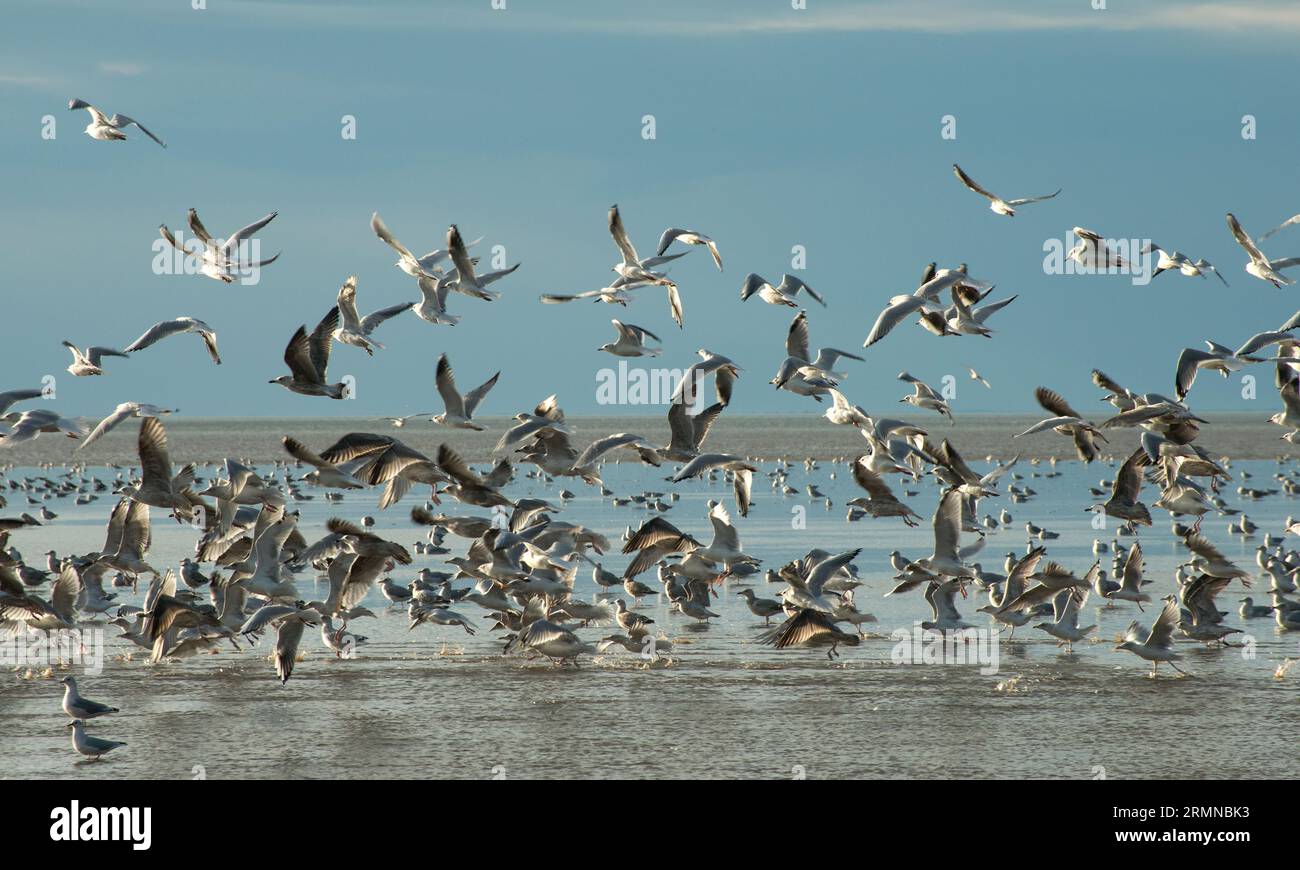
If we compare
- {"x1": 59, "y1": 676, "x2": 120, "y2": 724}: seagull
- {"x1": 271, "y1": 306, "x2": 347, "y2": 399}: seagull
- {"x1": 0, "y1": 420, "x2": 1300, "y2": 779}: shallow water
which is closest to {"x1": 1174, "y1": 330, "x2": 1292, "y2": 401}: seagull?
{"x1": 0, "y1": 420, "x2": 1300, "y2": 779}: shallow water

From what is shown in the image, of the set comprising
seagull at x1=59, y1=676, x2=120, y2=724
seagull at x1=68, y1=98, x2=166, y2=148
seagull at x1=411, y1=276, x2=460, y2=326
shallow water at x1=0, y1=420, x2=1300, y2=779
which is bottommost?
shallow water at x1=0, y1=420, x2=1300, y2=779

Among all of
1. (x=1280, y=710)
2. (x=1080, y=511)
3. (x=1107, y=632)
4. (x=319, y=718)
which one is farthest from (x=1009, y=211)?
(x=1080, y=511)

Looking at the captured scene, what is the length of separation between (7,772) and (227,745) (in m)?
1.76

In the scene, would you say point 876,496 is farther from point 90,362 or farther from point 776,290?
point 90,362

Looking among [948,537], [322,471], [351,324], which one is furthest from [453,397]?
[948,537]

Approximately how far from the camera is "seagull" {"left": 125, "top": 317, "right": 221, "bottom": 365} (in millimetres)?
16219

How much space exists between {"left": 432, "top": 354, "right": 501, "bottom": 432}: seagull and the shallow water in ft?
9.19

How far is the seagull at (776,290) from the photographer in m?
18.2

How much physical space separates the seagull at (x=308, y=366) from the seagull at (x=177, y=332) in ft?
4.94

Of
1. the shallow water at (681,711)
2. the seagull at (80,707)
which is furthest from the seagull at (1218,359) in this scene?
the seagull at (80,707)

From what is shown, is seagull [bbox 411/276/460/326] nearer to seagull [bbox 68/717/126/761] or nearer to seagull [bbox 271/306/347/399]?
seagull [bbox 271/306/347/399]

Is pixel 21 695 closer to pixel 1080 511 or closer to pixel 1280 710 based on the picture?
pixel 1280 710

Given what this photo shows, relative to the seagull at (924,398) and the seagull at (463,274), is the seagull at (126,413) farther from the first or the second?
the seagull at (924,398)

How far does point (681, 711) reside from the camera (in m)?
13.8
